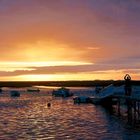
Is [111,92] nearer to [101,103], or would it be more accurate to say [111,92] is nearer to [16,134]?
[101,103]

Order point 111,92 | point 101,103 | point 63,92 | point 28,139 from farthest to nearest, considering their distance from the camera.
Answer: point 63,92 < point 101,103 < point 111,92 < point 28,139

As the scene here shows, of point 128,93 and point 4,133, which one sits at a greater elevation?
point 128,93

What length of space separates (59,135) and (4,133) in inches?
224

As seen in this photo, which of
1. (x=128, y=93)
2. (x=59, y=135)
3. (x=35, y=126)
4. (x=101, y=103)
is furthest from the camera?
(x=101, y=103)

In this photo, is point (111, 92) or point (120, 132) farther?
point (111, 92)

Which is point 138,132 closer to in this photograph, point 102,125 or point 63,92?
point 102,125

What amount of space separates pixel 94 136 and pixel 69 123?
37.8 ft

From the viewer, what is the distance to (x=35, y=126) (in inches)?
1972

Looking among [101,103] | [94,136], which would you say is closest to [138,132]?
[94,136]

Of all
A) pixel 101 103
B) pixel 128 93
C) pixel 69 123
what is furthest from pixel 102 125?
pixel 101 103

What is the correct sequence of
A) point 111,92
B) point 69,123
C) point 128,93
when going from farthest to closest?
point 111,92 → point 128,93 → point 69,123

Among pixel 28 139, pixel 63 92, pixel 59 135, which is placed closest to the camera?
pixel 28 139

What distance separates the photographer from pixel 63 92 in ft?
471

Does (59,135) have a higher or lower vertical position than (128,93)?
lower
